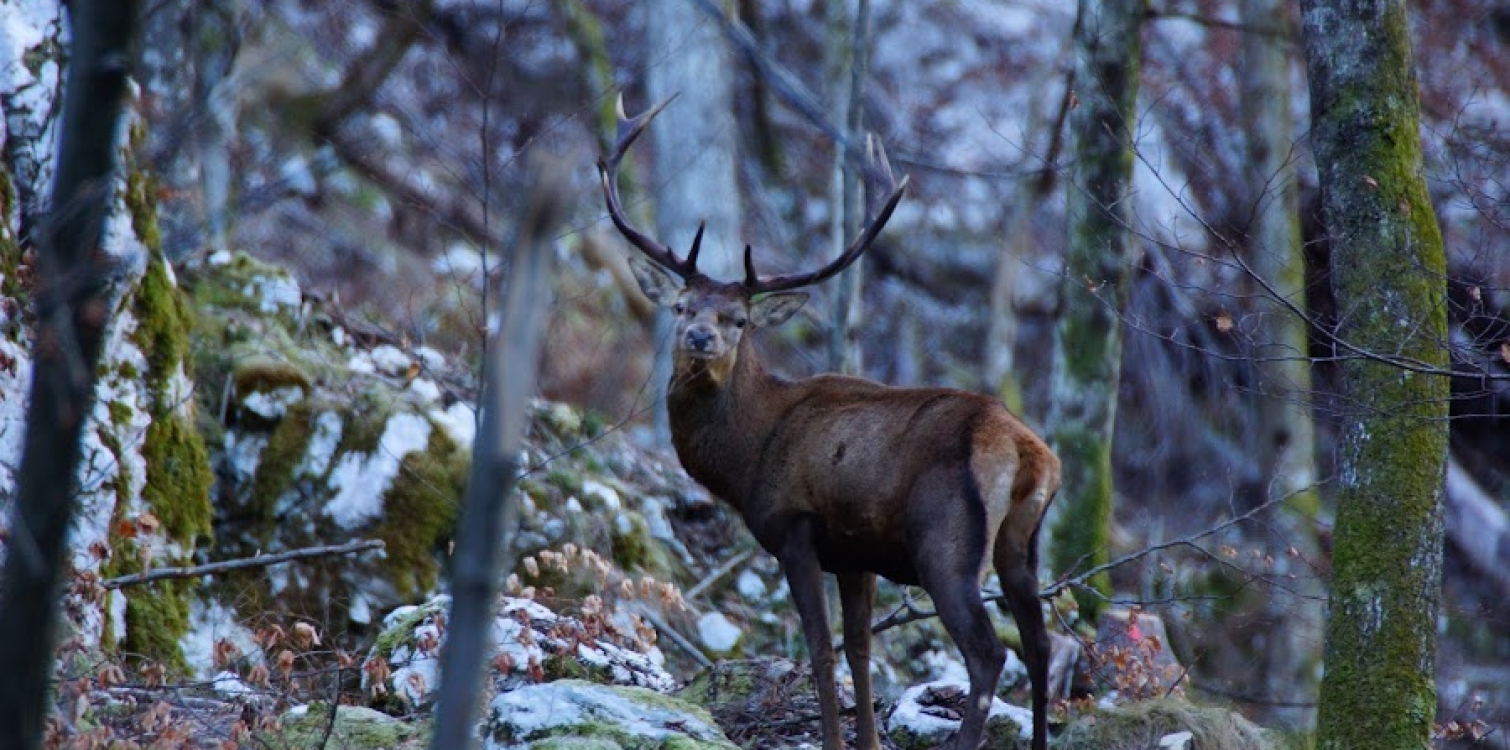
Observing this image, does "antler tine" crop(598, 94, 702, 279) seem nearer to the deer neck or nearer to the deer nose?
the deer nose

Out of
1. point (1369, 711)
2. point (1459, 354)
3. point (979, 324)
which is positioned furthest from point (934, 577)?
point (979, 324)

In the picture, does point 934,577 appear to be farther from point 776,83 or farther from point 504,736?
point 776,83

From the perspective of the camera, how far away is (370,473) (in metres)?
10.1

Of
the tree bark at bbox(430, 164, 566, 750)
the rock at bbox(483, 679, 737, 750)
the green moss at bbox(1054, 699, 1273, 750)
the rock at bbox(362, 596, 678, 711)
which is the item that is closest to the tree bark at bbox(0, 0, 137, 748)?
the tree bark at bbox(430, 164, 566, 750)

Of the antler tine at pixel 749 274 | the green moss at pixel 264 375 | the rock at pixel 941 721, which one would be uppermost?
the green moss at pixel 264 375

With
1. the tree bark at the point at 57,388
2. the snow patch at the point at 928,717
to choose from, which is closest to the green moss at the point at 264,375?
the snow patch at the point at 928,717

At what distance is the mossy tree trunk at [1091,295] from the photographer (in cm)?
1084

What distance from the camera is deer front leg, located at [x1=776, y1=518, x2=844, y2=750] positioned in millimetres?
7039

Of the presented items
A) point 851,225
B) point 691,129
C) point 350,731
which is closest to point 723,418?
point 350,731

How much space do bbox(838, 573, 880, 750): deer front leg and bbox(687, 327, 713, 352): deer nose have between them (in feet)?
4.37

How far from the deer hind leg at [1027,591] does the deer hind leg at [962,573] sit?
370 millimetres

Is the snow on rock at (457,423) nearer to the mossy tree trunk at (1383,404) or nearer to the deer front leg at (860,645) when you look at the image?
the deer front leg at (860,645)

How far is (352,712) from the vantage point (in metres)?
7.18

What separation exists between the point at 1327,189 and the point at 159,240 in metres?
6.60
